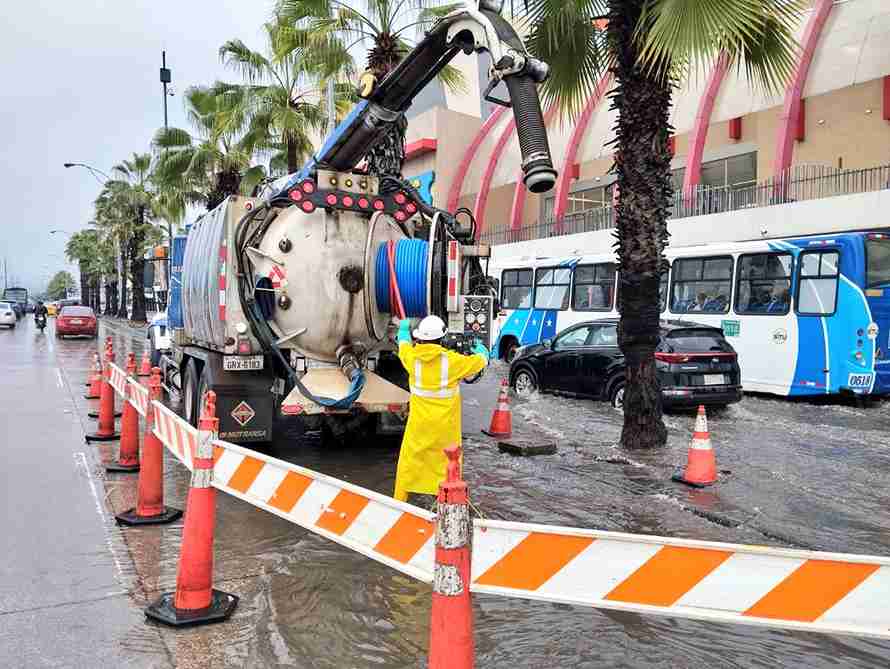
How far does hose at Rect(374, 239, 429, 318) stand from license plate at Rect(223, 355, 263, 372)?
1569 mm

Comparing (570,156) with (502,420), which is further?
(570,156)

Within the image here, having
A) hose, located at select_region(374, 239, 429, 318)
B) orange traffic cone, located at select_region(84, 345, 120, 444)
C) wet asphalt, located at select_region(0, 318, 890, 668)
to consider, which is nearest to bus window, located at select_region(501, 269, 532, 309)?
wet asphalt, located at select_region(0, 318, 890, 668)

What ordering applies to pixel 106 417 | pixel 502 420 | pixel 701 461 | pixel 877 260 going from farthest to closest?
pixel 877 260, pixel 502 420, pixel 106 417, pixel 701 461

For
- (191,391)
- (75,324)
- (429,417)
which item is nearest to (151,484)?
(429,417)

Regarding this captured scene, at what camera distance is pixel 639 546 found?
272cm

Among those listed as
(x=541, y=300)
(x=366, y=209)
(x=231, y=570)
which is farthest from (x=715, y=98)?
(x=231, y=570)

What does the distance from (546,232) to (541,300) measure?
11.3 meters

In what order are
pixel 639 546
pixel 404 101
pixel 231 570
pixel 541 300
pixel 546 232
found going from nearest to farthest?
pixel 639 546 → pixel 231 570 → pixel 404 101 → pixel 541 300 → pixel 546 232

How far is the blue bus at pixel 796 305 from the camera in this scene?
13.2 metres

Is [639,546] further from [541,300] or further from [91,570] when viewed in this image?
[541,300]

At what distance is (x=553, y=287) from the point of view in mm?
19906

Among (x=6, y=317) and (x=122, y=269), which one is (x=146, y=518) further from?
(x=122, y=269)

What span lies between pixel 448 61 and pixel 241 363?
12.7ft

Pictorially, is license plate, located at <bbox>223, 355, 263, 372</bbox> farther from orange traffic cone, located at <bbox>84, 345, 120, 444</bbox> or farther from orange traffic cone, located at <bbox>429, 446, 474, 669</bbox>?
orange traffic cone, located at <bbox>429, 446, 474, 669</bbox>
